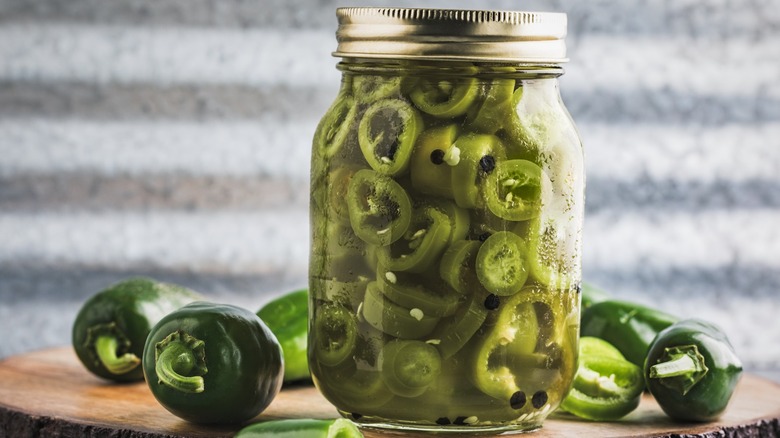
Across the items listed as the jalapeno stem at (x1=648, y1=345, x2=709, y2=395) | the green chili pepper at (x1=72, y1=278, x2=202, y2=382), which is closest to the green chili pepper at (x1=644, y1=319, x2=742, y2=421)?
the jalapeno stem at (x1=648, y1=345, x2=709, y2=395)

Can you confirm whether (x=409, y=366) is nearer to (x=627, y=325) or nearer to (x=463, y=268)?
(x=463, y=268)

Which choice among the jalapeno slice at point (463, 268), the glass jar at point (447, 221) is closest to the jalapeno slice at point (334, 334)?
the glass jar at point (447, 221)

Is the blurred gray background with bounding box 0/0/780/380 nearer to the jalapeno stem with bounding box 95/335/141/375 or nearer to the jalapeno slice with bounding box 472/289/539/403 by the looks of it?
the jalapeno stem with bounding box 95/335/141/375

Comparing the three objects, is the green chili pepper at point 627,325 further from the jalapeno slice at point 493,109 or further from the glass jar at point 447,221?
the jalapeno slice at point 493,109

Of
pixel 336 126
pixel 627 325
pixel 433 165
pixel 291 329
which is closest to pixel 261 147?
pixel 291 329

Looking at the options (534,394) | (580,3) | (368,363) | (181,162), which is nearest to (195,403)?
(368,363)

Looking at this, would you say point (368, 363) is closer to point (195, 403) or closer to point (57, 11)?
point (195, 403)
